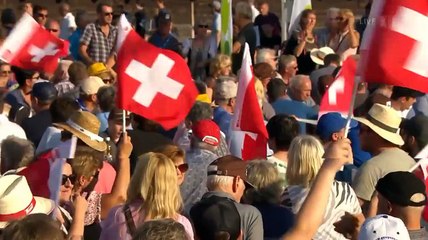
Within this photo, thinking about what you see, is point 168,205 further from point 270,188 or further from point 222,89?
point 222,89

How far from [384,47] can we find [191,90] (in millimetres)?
2081

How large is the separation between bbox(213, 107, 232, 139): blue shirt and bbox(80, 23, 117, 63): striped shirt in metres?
5.24

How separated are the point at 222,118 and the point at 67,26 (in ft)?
28.9

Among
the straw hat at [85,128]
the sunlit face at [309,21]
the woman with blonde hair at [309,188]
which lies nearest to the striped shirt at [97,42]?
the sunlit face at [309,21]

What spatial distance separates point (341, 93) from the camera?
9.30 metres

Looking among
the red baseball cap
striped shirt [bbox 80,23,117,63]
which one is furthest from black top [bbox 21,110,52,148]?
striped shirt [bbox 80,23,117,63]

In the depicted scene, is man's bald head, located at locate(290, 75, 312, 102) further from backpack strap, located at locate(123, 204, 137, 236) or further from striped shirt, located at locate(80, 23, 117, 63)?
backpack strap, located at locate(123, 204, 137, 236)

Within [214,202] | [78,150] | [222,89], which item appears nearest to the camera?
[214,202]

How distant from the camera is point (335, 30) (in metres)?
15.3

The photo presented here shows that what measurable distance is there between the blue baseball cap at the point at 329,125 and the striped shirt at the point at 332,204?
156 cm

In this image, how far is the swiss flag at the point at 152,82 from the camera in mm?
8164

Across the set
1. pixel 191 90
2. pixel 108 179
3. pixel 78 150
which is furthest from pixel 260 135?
pixel 78 150

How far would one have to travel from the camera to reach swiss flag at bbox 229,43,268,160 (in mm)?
8922

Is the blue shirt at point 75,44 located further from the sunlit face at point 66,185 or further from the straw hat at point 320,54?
the sunlit face at point 66,185
